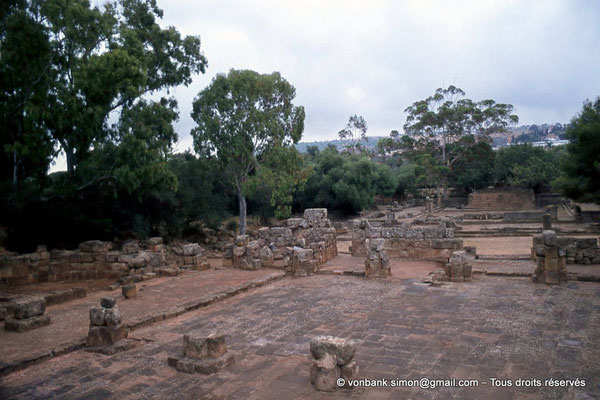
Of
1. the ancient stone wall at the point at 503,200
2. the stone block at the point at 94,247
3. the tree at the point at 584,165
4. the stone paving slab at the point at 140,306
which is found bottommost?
the stone paving slab at the point at 140,306

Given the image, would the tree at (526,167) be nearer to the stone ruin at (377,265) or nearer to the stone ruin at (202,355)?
the stone ruin at (377,265)

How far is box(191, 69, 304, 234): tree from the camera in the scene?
88.5ft

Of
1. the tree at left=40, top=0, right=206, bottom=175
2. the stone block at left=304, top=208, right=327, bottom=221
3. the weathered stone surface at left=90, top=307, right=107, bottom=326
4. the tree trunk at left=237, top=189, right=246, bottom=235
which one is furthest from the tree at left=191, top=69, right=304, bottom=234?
the weathered stone surface at left=90, top=307, right=107, bottom=326

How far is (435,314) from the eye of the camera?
8.16m

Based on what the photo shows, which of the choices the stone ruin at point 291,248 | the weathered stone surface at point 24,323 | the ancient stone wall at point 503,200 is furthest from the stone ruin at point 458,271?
the ancient stone wall at point 503,200

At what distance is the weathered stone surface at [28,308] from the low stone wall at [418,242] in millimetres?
10197

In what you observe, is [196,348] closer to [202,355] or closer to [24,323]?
[202,355]

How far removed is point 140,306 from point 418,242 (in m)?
9.54

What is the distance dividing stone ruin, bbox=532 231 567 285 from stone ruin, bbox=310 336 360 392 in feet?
24.5

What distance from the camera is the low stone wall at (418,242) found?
14773 mm

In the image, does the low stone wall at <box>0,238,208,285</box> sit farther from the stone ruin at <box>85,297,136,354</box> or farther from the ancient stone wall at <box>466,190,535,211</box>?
the ancient stone wall at <box>466,190,535,211</box>

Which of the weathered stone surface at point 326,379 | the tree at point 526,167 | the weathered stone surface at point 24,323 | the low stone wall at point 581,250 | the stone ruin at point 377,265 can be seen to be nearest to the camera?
the weathered stone surface at point 326,379

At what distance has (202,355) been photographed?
6000 mm

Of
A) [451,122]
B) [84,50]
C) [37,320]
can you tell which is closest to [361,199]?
[451,122]
